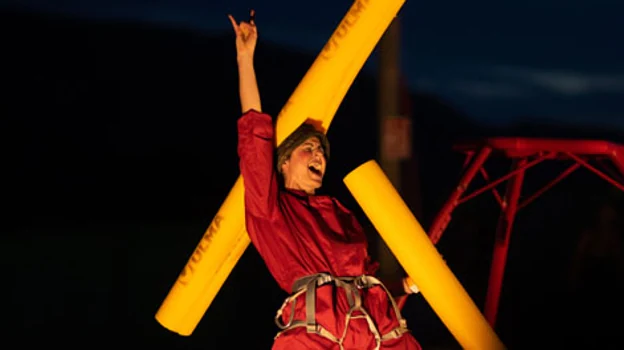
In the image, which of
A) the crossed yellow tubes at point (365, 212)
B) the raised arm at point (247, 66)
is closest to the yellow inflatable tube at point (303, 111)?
the crossed yellow tubes at point (365, 212)

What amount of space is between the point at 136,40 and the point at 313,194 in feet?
86.5

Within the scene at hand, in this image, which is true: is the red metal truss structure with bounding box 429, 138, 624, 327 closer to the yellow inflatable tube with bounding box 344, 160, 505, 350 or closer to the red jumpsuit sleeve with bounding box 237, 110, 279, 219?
the yellow inflatable tube with bounding box 344, 160, 505, 350

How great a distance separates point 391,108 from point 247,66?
439cm

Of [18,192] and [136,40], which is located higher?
[136,40]

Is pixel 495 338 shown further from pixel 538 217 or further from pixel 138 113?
pixel 138 113

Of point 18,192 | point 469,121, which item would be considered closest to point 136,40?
point 18,192

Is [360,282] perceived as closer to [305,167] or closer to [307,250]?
[307,250]

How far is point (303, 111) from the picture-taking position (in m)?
4.43

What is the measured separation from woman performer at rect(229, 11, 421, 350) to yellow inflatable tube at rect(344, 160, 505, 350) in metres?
0.30

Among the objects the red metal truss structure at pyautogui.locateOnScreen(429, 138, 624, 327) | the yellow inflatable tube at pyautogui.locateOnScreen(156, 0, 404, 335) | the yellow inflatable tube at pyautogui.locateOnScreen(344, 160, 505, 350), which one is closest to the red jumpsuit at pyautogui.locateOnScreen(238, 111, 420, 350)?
the yellow inflatable tube at pyautogui.locateOnScreen(344, 160, 505, 350)

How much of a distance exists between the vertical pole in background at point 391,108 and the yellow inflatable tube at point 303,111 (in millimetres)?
3613

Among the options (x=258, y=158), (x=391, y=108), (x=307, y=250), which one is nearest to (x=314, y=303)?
(x=307, y=250)

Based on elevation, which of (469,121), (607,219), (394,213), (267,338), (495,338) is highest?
(469,121)

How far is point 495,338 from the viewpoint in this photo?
4508 mm
